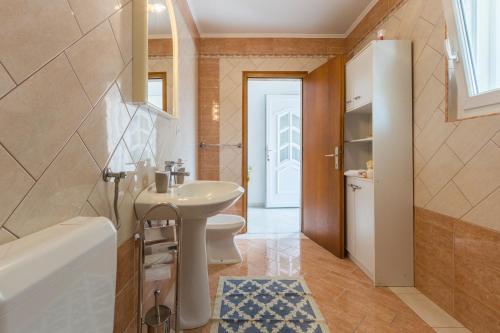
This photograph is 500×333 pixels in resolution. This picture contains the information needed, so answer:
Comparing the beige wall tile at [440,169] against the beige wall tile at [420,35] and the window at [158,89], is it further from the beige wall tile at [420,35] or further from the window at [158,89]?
the window at [158,89]

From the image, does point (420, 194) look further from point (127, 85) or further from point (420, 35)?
point (127, 85)

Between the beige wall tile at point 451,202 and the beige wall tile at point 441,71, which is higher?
the beige wall tile at point 441,71

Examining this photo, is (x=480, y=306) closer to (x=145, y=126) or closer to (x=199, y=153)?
(x=145, y=126)

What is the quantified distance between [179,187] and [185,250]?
345 millimetres

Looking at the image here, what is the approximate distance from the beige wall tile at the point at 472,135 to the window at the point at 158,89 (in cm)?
166

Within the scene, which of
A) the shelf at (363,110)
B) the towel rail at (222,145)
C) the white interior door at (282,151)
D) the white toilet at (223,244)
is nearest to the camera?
the shelf at (363,110)

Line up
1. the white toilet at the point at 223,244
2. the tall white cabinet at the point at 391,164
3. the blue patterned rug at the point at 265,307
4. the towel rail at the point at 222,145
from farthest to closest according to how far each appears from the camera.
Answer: the towel rail at the point at 222,145, the white toilet at the point at 223,244, the tall white cabinet at the point at 391,164, the blue patterned rug at the point at 265,307

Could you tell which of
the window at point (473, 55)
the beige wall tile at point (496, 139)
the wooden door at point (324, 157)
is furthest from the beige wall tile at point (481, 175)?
the wooden door at point (324, 157)

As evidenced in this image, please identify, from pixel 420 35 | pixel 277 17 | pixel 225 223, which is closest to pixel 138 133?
pixel 225 223

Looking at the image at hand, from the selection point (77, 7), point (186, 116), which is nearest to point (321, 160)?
point (186, 116)

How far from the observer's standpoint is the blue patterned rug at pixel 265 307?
139cm

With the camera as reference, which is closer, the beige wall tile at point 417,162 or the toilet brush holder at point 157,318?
the toilet brush holder at point 157,318

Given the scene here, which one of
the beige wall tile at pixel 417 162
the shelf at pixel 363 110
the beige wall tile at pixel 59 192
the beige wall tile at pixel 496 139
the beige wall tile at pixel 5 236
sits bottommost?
the beige wall tile at pixel 5 236

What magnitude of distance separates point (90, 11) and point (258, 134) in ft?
12.8
